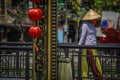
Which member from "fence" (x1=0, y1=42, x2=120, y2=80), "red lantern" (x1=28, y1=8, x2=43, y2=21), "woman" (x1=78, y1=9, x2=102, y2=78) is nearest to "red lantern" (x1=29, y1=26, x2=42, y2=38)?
"red lantern" (x1=28, y1=8, x2=43, y2=21)

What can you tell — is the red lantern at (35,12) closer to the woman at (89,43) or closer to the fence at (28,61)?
the fence at (28,61)

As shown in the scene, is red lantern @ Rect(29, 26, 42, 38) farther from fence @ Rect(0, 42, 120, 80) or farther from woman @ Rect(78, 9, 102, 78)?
woman @ Rect(78, 9, 102, 78)

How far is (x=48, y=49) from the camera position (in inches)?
286

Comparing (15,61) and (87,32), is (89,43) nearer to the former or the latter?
(87,32)

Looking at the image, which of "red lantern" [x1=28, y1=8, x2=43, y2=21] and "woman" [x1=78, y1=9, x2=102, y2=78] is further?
"woman" [x1=78, y1=9, x2=102, y2=78]

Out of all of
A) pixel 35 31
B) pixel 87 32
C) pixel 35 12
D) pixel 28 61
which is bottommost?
pixel 28 61

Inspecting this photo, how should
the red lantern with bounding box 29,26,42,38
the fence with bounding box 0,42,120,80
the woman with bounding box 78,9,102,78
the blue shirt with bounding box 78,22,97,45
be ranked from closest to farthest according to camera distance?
the red lantern with bounding box 29,26,42,38
the fence with bounding box 0,42,120,80
the woman with bounding box 78,9,102,78
the blue shirt with bounding box 78,22,97,45

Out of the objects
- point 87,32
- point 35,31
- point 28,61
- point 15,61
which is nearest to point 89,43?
point 87,32

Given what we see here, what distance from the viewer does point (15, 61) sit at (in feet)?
33.1

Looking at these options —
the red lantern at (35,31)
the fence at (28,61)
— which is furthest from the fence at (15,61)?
the red lantern at (35,31)

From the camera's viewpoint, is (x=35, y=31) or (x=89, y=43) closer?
(x=35, y=31)

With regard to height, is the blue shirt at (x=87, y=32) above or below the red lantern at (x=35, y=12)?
below

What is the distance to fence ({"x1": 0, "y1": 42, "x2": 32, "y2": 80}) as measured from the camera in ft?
32.1

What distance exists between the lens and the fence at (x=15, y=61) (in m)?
9.79
